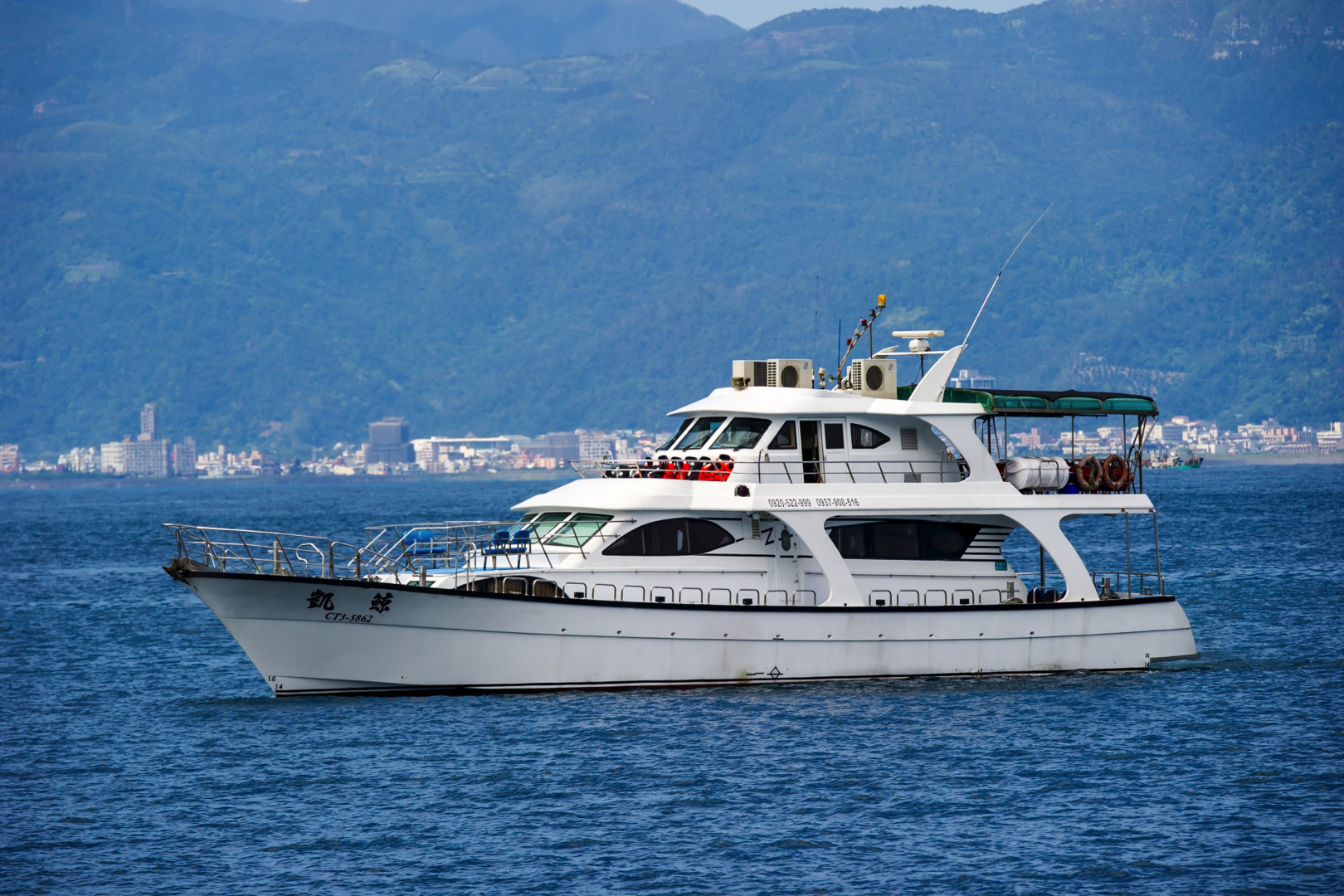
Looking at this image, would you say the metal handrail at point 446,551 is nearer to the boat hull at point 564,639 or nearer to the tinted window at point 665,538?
the tinted window at point 665,538

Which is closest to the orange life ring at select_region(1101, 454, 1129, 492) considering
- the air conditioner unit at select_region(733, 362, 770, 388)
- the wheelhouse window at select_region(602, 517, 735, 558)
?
the air conditioner unit at select_region(733, 362, 770, 388)

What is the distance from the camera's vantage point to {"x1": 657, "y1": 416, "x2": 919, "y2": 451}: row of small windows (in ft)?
94.2

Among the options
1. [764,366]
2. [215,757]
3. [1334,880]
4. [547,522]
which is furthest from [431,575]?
[1334,880]

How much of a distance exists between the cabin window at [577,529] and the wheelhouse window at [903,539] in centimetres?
412

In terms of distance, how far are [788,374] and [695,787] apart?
369 inches

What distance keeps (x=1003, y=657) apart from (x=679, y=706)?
6.02 metres

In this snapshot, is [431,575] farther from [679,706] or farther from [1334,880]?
[1334,880]

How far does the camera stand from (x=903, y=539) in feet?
95.1

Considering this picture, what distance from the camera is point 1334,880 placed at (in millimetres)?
18953

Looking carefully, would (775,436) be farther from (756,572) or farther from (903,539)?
(903,539)

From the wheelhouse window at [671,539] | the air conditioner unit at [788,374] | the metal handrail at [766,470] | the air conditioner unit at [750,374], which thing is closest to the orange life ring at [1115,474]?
the metal handrail at [766,470]

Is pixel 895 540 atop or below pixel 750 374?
below

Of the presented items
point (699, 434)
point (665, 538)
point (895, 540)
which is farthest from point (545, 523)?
point (895, 540)

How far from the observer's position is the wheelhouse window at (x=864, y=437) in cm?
2909
